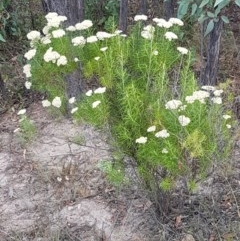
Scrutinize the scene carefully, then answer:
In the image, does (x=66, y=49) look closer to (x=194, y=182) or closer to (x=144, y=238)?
(x=194, y=182)

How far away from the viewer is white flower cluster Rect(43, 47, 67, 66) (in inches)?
92.7

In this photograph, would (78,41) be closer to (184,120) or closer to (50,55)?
(50,55)

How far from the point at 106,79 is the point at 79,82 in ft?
1.91

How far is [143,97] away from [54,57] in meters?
0.48

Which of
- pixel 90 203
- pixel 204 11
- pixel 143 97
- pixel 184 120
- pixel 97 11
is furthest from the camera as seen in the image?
pixel 97 11

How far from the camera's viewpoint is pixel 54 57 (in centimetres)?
237

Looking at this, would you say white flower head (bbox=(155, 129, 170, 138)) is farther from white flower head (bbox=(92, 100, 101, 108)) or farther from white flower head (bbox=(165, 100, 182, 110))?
white flower head (bbox=(92, 100, 101, 108))

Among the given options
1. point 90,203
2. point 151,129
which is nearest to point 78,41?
point 151,129

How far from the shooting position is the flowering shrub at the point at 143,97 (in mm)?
2271

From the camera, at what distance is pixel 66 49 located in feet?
8.07

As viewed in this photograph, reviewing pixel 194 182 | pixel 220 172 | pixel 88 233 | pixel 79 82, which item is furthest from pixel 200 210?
pixel 79 82

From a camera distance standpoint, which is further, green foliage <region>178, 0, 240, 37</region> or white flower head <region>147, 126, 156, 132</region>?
green foliage <region>178, 0, 240, 37</region>

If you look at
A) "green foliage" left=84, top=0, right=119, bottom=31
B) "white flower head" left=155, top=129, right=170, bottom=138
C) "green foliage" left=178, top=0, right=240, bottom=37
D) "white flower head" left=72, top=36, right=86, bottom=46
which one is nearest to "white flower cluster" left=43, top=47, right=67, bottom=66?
"white flower head" left=72, top=36, right=86, bottom=46

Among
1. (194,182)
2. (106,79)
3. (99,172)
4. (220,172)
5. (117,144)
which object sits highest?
(106,79)
